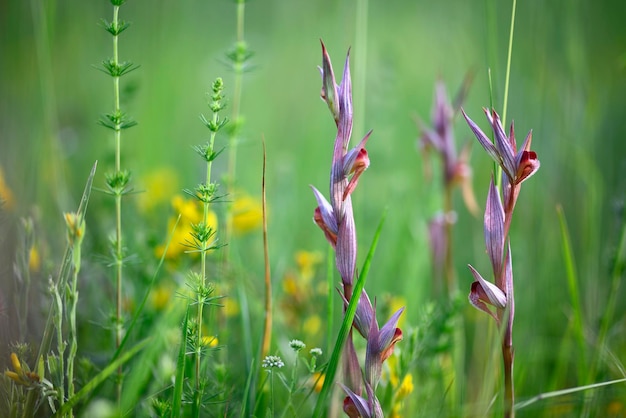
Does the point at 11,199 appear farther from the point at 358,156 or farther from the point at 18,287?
the point at 358,156

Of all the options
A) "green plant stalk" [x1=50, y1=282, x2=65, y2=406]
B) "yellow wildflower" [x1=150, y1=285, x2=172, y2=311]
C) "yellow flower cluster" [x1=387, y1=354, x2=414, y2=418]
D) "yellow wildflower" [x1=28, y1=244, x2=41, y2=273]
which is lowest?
"yellow wildflower" [x1=150, y1=285, x2=172, y2=311]

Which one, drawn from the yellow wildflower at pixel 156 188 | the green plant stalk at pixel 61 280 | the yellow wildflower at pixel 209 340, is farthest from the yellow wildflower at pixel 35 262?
the yellow wildflower at pixel 156 188

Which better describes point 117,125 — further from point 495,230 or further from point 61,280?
point 495,230

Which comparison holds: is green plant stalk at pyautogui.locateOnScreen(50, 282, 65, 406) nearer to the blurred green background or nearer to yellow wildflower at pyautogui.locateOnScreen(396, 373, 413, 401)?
the blurred green background

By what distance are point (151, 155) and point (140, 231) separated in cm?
124

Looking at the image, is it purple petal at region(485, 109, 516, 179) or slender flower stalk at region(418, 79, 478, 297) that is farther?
slender flower stalk at region(418, 79, 478, 297)

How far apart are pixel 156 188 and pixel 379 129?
1063mm

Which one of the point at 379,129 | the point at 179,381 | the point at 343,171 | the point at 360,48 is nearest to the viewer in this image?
the point at 343,171

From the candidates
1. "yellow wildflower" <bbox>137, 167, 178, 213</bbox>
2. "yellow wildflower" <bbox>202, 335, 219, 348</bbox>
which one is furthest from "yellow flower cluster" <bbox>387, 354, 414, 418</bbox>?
"yellow wildflower" <bbox>137, 167, 178, 213</bbox>

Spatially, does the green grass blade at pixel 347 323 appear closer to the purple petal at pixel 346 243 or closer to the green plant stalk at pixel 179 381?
the purple petal at pixel 346 243

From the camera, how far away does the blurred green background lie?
2016 mm

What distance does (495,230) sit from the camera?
0.98 metres

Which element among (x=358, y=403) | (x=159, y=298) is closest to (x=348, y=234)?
(x=358, y=403)

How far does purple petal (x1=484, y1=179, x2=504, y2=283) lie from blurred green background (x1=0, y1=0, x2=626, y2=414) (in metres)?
0.51
